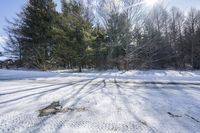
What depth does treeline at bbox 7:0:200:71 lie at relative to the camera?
707 inches

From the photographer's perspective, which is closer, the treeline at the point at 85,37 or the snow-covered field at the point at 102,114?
the snow-covered field at the point at 102,114

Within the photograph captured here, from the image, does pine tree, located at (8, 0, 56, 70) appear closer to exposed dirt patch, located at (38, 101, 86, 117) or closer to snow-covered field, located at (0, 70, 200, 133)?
snow-covered field, located at (0, 70, 200, 133)

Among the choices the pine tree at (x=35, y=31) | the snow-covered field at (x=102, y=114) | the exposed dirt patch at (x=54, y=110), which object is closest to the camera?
the snow-covered field at (x=102, y=114)

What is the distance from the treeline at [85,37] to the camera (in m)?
18.0

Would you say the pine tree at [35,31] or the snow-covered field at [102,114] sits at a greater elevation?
the pine tree at [35,31]

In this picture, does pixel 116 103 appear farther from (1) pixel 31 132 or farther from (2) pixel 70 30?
(2) pixel 70 30

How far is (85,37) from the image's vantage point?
56.4ft

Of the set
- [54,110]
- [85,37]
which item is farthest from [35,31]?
[54,110]

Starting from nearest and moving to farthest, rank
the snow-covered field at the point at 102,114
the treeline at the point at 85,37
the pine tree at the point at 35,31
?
the snow-covered field at the point at 102,114
the treeline at the point at 85,37
the pine tree at the point at 35,31

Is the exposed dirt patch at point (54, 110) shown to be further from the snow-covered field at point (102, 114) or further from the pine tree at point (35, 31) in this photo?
the pine tree at point (35, 31)

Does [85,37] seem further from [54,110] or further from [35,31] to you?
[54,110]

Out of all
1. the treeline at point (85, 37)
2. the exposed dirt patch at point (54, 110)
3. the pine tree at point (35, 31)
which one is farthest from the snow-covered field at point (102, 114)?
the pine tree at point (35, 31)

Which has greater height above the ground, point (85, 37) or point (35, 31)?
point (35, 31)

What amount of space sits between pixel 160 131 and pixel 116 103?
6.13ft
